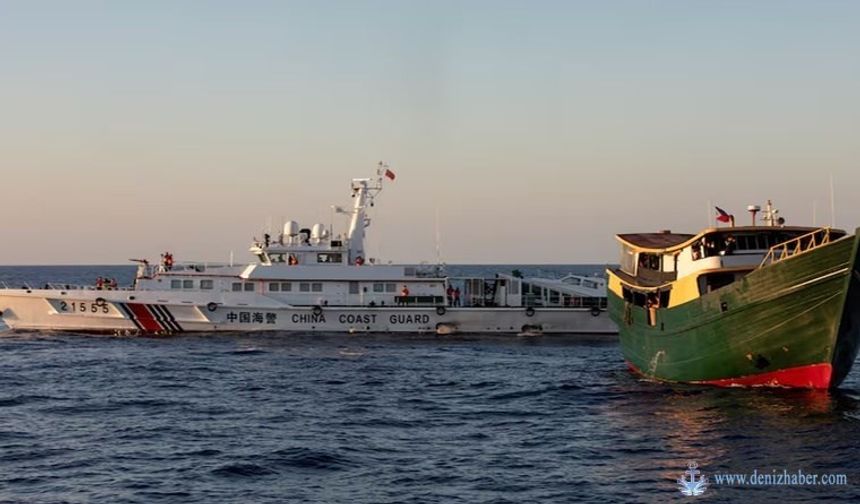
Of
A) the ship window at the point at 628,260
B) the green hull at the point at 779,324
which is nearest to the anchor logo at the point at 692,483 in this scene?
the green hull at the point at 779,324

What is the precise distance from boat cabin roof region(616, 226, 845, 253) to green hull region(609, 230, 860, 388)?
2.72 meters

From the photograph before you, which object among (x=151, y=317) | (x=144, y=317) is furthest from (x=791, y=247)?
(x=144, y=317)

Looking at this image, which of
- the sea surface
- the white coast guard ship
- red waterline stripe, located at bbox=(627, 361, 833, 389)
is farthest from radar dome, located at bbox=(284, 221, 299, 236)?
red waterline stripe, located at bbox=(627, 361, 833, 389)

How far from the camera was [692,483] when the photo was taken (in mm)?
23000

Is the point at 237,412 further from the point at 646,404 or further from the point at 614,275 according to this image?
the point at 614,275

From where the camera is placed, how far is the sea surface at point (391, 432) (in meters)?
22.6

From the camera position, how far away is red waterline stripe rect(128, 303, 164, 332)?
57719 millimetres

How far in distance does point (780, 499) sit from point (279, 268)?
137 ft

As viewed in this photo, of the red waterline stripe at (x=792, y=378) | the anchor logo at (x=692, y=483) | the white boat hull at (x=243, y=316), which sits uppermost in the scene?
the white boat hull at (x=243, y=316)

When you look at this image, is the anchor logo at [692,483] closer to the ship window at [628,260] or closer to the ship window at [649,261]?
the ship window at [649,261]

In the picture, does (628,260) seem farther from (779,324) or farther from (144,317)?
(144,317)

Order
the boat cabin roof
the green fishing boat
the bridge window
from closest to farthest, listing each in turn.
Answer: the green fishing boat < the boat cabin roof < the bridge window

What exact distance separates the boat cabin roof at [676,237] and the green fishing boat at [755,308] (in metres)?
0.07

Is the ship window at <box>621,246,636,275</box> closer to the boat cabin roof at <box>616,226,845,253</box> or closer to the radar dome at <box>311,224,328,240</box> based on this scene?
the boat cabin roof at <box>616,226,845,253</box>
